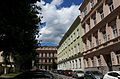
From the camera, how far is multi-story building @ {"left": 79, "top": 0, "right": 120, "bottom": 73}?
28.2 m

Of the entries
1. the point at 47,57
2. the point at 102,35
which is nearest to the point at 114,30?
the point at 102,35

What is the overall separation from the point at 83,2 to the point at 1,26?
3154 centimetres

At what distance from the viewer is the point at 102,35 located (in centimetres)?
3356

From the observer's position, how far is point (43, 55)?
399 ft

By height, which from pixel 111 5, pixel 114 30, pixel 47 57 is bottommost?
pixel 114 30

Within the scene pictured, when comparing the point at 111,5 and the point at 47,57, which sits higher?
the point at 47,57

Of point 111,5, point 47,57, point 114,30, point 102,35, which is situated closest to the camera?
point 114,30

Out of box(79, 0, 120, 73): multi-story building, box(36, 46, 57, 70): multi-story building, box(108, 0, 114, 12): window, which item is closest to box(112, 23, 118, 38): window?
box(79, 0, 120, 73): multi-story building

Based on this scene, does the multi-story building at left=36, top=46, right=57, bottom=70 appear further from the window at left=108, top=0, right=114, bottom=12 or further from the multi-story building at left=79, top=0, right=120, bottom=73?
the window at left=108, top=0, right=114, bottom=12

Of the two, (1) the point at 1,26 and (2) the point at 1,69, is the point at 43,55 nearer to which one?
(2) the point at 1,69

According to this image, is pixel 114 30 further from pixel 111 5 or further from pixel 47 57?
pixel 47 57

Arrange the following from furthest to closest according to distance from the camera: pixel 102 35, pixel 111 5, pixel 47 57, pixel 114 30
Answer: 1. pixel 47 57
2. pixel 102 35
3. pixel 111 5
4. pixel 114 30

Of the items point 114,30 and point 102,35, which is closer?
point 114,30

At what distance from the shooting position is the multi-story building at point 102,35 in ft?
92.4
